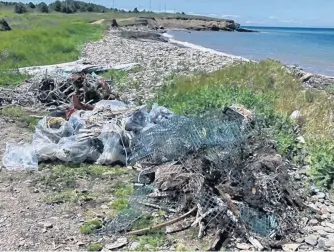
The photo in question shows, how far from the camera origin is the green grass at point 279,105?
6.41 meters

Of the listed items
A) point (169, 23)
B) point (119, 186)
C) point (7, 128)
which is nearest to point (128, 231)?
point (119, 186)

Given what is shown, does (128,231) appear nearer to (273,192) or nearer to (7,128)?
(273,192)

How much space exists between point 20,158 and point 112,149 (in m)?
1.40

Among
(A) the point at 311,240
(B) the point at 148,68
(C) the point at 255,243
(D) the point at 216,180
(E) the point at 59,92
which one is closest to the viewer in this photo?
(C) the point at 255,243

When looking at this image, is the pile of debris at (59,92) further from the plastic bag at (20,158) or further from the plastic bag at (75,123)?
the plastic bag at (20,158)

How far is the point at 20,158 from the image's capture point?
6.77m

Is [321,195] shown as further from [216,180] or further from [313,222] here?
[216,180]

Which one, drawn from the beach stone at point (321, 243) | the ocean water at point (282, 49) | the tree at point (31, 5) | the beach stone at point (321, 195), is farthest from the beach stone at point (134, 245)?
the tree at point (31, 5)

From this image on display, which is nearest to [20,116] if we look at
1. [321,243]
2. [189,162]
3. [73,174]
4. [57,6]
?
[73,174]

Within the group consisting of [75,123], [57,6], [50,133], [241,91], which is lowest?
[57,6]

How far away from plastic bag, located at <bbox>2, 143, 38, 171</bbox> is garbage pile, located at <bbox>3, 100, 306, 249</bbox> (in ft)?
0.05

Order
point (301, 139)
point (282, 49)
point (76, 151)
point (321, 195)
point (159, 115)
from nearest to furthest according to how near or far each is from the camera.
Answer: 1. point (321, 195)
2. point (76, 151)
3. point (301, 139)
4. point (159, 115)
5. point (282, 49)

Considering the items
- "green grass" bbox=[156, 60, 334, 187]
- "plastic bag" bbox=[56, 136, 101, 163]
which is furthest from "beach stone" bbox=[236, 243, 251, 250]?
"plastic bag" bbox=[56, 136, 101, 163]

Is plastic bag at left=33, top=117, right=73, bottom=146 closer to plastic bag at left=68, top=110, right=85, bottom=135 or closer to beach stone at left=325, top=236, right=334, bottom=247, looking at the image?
plastic bag at left=68, top=110, right=85, bottom=135
